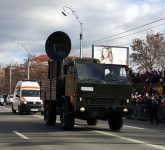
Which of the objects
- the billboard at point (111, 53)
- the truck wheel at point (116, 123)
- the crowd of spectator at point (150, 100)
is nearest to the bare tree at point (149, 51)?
the billboard at point (111, 53)

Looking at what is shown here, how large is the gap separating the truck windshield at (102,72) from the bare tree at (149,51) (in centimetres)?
5100

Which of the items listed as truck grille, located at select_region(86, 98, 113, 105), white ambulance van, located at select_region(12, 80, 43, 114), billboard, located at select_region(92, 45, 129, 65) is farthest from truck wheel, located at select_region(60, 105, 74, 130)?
billboard, located at select_region(92, 45, 129, 65)

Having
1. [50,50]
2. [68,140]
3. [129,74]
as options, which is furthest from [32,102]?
[68,140]

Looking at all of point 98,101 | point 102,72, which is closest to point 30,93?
point 102,72

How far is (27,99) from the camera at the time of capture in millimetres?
36500

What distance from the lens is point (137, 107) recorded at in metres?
32.2

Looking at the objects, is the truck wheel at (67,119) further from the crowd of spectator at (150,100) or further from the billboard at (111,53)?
the billboard at (111,53)

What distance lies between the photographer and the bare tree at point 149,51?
71.4 meters

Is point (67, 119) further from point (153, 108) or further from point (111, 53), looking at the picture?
point (111, 53)

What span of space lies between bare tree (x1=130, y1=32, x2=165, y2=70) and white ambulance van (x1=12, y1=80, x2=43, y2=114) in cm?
3483

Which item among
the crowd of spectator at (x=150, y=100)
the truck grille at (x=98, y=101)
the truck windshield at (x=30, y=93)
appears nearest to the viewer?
the truck grille at (x=98, y=101)

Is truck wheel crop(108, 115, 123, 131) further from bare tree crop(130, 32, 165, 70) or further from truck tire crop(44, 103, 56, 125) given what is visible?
bare tree crop(130, 32, 165, 70)

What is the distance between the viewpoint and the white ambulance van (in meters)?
36.1

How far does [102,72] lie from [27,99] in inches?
685
